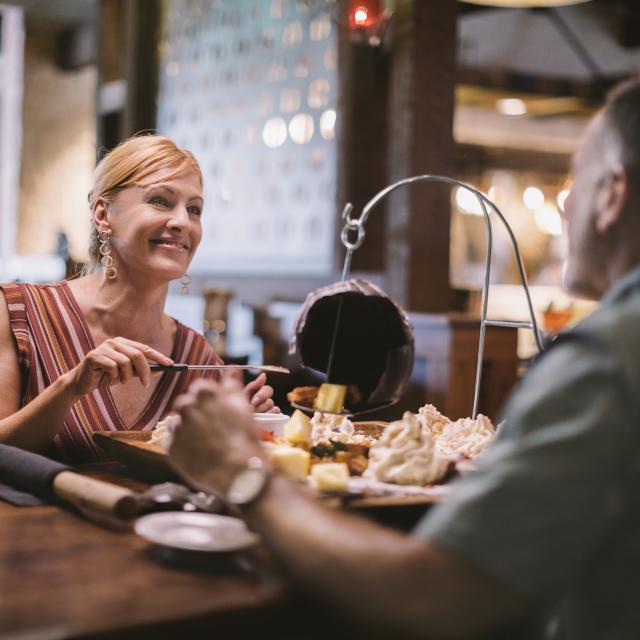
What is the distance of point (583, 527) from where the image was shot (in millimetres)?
1041

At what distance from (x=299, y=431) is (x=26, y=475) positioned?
0.56m

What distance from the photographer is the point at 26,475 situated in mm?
1727

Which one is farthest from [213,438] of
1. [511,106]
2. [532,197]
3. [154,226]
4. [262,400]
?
[532,197]

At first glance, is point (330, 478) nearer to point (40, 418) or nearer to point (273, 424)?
point (273, 424)

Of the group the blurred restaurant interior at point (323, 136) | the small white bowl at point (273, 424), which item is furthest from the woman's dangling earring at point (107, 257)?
the small white bowl at point (273, 424)

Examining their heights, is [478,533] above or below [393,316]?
below

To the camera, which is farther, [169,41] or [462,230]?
[462,230]

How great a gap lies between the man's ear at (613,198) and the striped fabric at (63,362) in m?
1.55

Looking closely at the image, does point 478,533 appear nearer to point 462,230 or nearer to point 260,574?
point 260,574

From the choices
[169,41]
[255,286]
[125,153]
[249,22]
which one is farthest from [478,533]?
[169,41]

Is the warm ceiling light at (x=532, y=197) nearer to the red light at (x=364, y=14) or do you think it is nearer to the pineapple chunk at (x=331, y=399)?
the red light at (x=364, y=14)

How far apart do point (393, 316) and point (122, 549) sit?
98 cm

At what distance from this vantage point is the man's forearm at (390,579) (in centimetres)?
102

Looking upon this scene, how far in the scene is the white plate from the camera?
134cm
